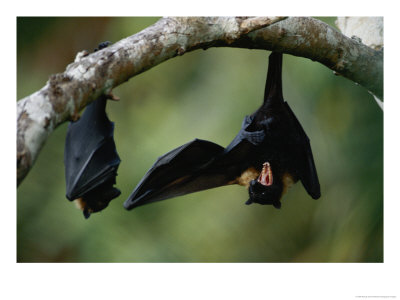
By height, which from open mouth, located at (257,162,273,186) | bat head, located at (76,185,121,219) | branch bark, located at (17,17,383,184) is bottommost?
bat head, located at (76,185,121,219)

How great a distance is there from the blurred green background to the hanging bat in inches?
30.4

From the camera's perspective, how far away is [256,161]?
2898 mm

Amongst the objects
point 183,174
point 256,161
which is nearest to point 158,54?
point 183,174

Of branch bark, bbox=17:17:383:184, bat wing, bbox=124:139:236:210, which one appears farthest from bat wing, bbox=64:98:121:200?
branch bark, bbox=17:17:383:184

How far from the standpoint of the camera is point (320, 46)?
100 inches

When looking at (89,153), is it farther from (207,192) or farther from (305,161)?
(207,192)

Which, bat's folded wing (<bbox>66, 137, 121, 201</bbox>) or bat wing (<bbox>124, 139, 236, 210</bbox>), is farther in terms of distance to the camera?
bat wing (<bbox>124, 139, 236, 210</bbox>)

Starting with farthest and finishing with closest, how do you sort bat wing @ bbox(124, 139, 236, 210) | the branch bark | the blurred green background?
the blurred green background, bat wing @ bbox(124, 139, 236, 210), the branch bark

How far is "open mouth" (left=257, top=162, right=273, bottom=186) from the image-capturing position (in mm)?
2836

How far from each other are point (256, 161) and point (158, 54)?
3.61 ft

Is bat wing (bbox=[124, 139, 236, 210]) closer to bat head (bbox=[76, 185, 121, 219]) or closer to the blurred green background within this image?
bat head (bbox=[76, 185, 121, 219])

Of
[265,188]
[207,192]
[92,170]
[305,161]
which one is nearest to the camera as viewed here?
[92,170]

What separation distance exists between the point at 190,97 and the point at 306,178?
2.34 m

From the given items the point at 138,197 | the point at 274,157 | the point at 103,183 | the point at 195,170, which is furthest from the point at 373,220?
the point at 103,183
